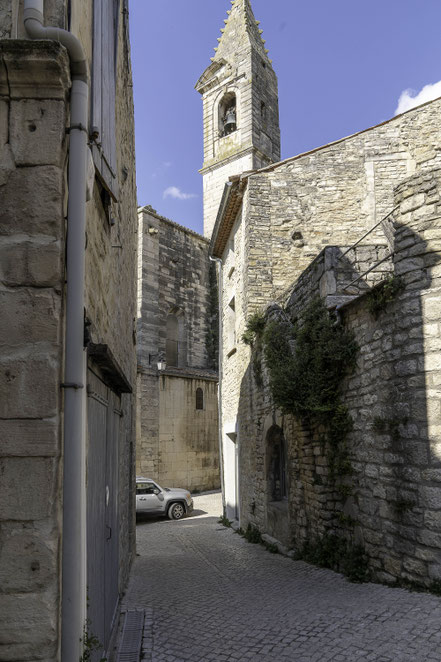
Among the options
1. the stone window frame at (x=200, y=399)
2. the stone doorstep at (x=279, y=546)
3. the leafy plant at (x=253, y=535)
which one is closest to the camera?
the stone doorstep at (x=279, y=546)

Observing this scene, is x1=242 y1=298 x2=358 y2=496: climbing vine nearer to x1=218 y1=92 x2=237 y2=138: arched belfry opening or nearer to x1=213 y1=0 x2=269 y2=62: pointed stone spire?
x1=218 y1=92 x2=237 y2=138: arched belfry opening

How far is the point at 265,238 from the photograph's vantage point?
35.5ft

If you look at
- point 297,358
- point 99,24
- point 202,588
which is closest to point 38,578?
point 99,24

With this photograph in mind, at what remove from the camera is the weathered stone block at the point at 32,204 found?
245 cm

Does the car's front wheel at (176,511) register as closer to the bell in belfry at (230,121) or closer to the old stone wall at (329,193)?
the old stone wall at (329,193)

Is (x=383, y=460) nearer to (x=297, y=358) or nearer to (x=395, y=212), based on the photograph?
(x=297, y=358)

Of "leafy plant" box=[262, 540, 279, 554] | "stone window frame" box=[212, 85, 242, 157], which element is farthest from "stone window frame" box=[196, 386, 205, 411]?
"leafy plant" box=[262, 540, 279, 554]

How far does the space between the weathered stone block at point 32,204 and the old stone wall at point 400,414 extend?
3.67 m

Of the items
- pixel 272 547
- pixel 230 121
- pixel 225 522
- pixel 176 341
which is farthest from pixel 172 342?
pixel 272 547

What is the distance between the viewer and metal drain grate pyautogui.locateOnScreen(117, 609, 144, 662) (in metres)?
4.00

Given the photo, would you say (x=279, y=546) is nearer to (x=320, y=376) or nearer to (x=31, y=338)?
(x=320, y=376)

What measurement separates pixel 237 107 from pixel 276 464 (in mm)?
18973

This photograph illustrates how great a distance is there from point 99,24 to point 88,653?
3.87 m

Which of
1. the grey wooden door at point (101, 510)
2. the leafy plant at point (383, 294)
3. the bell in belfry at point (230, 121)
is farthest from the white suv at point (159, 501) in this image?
the bell in belfry at point (230, 121)
